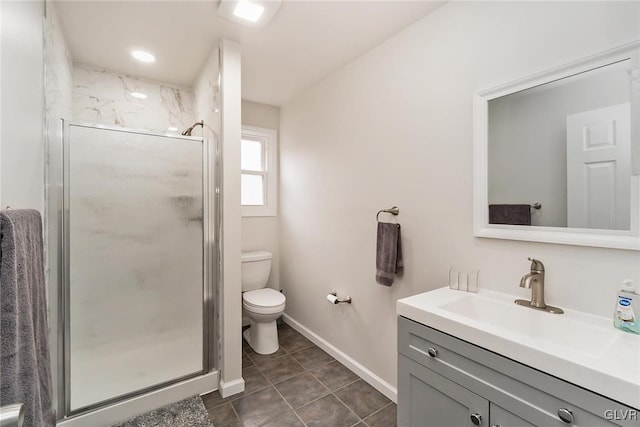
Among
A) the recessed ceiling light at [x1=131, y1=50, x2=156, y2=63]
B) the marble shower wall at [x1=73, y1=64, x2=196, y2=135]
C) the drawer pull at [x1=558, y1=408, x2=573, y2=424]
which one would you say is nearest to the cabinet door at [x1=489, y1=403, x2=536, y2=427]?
the drawer pull at [x1=558, y1=408, x2=573, y2=424]

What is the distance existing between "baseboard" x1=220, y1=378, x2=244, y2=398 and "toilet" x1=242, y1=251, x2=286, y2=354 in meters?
0.51

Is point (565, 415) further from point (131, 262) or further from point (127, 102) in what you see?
point (127, 102)

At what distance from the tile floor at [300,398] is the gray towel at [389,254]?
0.83 metres

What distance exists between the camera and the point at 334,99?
2.42 metres

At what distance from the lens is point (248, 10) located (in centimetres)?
169

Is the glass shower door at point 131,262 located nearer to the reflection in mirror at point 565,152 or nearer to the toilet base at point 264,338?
the toilet base at point 264,338

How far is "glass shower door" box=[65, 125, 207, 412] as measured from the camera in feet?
5.41

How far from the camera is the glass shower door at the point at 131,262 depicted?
1648 millimetres

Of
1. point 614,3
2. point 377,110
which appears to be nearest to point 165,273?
point 377,110

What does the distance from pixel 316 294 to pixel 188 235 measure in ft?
4.32

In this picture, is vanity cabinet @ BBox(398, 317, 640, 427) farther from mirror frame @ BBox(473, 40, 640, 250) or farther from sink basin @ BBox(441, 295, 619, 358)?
mirror frame @ BBox(473, 40, 640, 250)

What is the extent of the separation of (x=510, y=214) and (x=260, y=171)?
2.52m

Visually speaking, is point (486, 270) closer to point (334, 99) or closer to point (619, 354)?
point (619, 354)

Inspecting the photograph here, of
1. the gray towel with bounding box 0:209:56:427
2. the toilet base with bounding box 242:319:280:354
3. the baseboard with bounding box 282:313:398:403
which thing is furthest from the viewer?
the toilet base with bounding box 242:319:280:354
